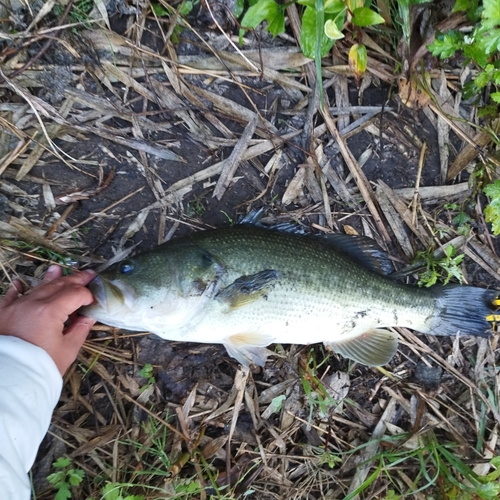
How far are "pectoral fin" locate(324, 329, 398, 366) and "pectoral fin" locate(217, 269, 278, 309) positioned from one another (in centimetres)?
74

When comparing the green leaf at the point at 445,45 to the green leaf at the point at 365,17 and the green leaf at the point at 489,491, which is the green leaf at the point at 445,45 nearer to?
the green leaf at the point at 365,17

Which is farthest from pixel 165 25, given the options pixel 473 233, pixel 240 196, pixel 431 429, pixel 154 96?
pixel 431 429

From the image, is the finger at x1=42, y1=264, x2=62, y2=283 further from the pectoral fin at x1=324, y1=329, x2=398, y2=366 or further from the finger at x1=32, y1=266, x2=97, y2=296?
the pectoral fin at x1=324, y1=329, x2=398, y2=366

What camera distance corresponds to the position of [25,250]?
2.98m

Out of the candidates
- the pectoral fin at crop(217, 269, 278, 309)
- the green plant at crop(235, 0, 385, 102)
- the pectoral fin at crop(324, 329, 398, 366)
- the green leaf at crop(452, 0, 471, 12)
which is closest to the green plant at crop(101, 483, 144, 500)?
the pectoral fin at crop(217, 269, 278, 309)

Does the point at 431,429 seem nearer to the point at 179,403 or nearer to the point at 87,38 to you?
the point at 179,403

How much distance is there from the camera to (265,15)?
2.98m

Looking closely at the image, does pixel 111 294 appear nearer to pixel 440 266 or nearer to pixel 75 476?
pixel 75 476

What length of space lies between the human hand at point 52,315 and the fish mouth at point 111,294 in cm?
6

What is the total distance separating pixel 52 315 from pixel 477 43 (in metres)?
3.10

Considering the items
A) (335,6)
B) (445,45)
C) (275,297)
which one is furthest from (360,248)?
(335,6)

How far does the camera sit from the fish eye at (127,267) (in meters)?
2.59

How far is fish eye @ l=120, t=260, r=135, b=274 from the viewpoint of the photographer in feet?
8.48

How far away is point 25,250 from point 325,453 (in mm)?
2575
